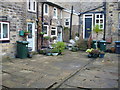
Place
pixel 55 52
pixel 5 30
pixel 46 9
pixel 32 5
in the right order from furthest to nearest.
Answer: pixel 46 9 → pixel 32 5 → pixel 55 52 → pixel 5 30

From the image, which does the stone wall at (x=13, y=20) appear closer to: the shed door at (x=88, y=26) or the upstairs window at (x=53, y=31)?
the upstairs window at (x=53, y=31)

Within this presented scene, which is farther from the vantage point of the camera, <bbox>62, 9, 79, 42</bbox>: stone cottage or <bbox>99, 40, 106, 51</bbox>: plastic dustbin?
<bbox>62, 9, 79, 42</bbox>: stone cottage

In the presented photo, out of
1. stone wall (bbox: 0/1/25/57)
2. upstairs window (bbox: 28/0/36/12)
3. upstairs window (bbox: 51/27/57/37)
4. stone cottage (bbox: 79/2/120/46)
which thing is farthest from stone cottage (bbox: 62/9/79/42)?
stone wall (bbox: 0/1/25/57)

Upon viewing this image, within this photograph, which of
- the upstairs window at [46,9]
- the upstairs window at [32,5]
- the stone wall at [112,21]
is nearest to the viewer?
the upstairs window at [32,5]

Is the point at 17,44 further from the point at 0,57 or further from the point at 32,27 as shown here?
the point at 32,27

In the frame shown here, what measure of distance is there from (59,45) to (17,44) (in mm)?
3253

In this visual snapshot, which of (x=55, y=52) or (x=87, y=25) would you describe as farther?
(x=87, y=25)

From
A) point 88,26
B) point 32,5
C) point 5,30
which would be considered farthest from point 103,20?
point 5,30

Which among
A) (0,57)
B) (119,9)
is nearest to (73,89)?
(0,57)

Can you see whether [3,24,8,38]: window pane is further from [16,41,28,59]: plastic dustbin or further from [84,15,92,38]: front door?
[84,15,92,38]: front door

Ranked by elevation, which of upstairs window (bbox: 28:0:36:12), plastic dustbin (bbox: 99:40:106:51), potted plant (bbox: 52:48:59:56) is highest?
upstairs window (bbox: 28:0:36:12)

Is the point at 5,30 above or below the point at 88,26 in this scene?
below

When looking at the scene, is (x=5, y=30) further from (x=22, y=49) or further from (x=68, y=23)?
(x=68, y=23)

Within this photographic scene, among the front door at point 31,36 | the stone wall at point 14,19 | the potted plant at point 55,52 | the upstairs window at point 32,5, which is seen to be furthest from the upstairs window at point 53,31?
the stone wall at point 14,19
